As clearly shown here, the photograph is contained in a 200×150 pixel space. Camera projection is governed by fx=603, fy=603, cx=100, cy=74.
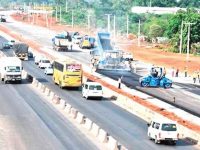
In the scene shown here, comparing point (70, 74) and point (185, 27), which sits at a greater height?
point (185, 27)

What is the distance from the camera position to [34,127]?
50.1 m

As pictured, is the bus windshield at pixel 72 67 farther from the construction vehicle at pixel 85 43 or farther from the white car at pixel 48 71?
the construction vehicle at pixel 85 43

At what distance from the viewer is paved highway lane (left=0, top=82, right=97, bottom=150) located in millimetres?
42991

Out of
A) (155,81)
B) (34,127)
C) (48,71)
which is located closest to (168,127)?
(34,127)

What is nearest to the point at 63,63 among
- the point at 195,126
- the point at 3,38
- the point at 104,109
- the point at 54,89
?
the point at 54,89

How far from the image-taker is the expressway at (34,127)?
4294cm

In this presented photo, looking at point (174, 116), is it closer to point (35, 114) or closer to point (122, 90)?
point (35, 114)

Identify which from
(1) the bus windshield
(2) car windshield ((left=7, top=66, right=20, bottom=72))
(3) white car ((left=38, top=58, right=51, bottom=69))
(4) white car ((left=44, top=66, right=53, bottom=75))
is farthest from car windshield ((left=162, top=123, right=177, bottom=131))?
(3) white car ((left=38, top=58, right=51, bottom=69))

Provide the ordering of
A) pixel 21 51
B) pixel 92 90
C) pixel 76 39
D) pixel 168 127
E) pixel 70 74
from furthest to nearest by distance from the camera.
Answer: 1. pixel 76 39
2. pixel 21 51
3. pixel 70 74
4. pixel 92 90
5. pixel 168 127

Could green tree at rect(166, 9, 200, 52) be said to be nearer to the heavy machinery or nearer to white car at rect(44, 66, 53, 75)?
the heavy machinery

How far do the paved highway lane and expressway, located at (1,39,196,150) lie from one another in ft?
9.56

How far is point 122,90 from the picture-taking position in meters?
72.3

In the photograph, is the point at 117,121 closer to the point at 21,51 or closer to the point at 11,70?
the point at 11,70

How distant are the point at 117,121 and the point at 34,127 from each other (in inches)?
318
